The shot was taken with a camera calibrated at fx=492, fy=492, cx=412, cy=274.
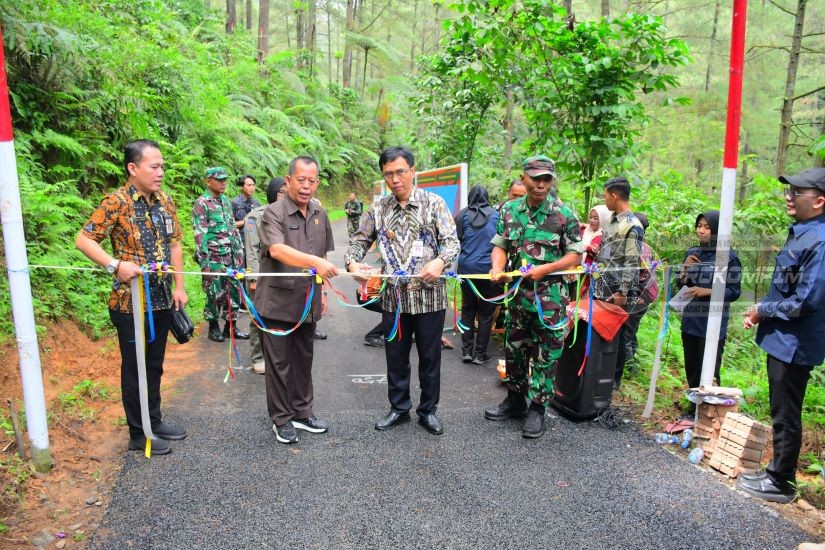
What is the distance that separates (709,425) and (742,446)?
333 millimetres

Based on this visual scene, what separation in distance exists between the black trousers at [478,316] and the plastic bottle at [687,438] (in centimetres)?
233

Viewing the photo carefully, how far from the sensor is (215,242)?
606 centimetres

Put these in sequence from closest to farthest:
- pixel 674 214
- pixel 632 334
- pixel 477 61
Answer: pixel 632 334
pixel 477 61
pixel 674 214

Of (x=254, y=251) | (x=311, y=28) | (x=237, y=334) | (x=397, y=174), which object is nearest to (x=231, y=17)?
(x=311, y=28)

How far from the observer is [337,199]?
76.2 ft

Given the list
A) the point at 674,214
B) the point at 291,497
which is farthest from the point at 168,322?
the point at 674,214

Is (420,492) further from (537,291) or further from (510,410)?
(537,291)

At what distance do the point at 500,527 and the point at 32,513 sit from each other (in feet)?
8.37

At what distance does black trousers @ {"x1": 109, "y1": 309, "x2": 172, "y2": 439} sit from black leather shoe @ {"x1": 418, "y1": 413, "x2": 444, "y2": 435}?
194 cm

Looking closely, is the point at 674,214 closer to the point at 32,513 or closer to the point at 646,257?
the point at 646,257

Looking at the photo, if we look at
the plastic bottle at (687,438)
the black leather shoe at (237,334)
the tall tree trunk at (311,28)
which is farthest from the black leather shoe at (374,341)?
the tall tree trunk at (311,28)

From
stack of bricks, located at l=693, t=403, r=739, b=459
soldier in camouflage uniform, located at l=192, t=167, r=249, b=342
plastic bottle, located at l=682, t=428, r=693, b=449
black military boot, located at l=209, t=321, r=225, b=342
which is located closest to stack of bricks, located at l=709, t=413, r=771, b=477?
stack of bricks, located at l=693, t=403, r=739, b=459

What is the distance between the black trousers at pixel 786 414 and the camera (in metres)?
2.81

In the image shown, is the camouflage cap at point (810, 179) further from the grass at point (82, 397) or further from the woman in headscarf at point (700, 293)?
the grass at point (82, 397)
